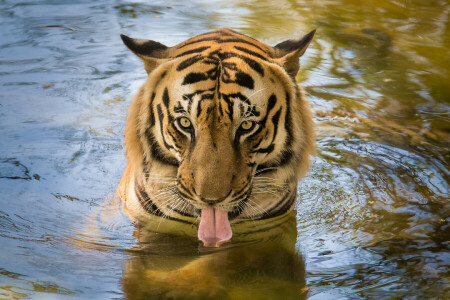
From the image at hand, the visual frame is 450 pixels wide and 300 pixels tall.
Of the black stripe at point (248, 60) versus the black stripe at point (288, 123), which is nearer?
the black stripe at point (248, 60)

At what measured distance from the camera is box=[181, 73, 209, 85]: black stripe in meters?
4.10

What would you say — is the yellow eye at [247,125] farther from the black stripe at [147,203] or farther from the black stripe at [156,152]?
the black stripe at [147,203]

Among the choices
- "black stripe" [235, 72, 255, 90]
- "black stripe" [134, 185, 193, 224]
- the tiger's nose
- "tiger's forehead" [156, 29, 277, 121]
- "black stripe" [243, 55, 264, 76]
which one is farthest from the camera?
"black stripe" [134, 185, 193, 224]

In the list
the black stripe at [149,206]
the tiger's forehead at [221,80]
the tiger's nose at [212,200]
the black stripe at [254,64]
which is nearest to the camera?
the tiger's nose at [212,200]

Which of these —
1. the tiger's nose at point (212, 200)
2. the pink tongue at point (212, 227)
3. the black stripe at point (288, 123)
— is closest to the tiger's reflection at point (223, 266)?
the pink tongue at point (212, 227)

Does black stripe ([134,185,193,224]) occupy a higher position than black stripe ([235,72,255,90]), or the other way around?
black stripe ([235,72,255,90])

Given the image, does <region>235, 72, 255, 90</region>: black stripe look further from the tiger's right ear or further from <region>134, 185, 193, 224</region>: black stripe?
<region>134, 185, 193, 224</region>: black stripe

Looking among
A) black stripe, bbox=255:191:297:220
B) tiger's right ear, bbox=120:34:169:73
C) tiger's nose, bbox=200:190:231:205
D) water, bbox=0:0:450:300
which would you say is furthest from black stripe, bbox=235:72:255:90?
water, bbox=0:0:450:300

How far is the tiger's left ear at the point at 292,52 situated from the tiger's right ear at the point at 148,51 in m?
0.75

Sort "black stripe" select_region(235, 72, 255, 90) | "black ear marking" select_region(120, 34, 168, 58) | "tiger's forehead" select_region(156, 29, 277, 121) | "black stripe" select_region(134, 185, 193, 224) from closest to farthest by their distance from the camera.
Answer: "tiger's forehead" select_region(156, 29, 277, 121) → "black stripe" select_region(235, 72, 255, 90) → "black ear marking" select_region(120, 34, 168, 58) → "black stripe" select_region(134, 185, 193, 224)

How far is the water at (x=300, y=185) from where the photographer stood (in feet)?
13.3

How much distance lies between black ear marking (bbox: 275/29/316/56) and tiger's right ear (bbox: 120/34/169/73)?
2.53ft

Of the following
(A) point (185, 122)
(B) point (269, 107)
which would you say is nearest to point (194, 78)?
(A) point (185, 122)

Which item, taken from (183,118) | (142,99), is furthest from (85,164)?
(183,118)
